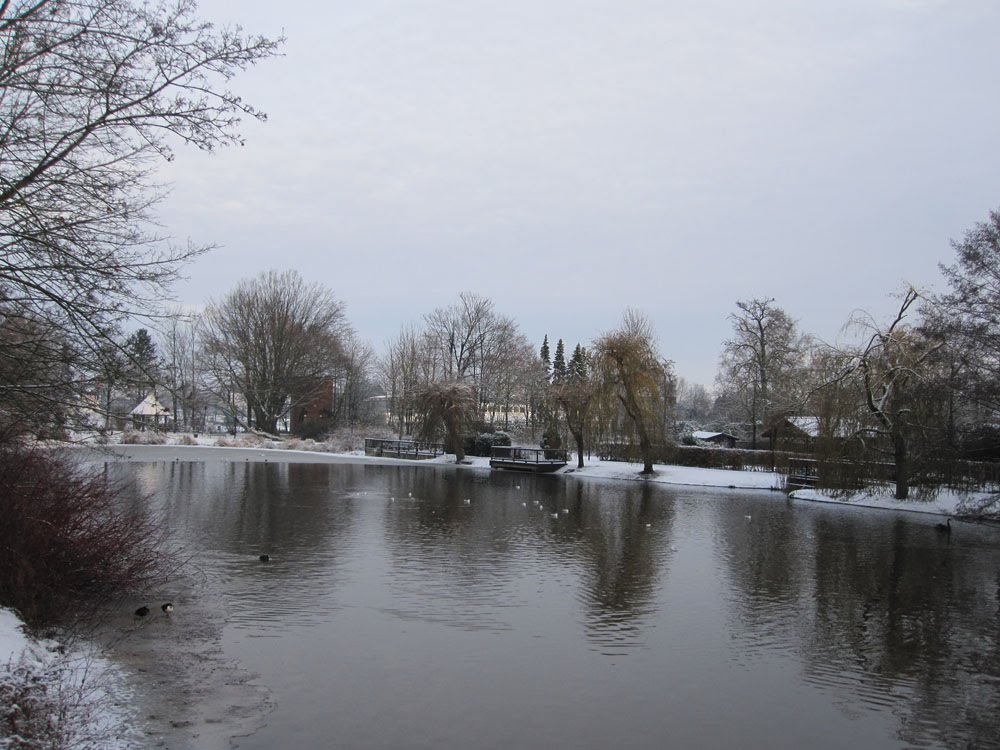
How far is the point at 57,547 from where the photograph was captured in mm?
8133

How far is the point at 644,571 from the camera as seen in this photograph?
1334 centimetres

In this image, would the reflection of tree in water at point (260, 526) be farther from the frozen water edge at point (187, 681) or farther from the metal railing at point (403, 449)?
the metal railing at point (403, 449)

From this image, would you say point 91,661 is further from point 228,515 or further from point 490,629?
point 228,515

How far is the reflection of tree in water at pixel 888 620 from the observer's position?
729cm

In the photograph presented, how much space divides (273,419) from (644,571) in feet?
144

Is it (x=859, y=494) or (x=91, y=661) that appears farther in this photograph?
(x=859, y=494)

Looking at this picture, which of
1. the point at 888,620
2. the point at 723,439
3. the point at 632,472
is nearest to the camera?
the point at 888,620

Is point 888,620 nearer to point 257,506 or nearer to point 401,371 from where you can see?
point 257,506

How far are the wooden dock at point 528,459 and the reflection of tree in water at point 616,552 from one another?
36.8 feet

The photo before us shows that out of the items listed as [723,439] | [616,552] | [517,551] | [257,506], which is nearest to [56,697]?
[517,551]

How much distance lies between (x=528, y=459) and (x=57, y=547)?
33.2m

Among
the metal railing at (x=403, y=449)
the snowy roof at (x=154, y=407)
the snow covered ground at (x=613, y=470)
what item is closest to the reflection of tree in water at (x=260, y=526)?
the snowy roof at (x=154, y=407)

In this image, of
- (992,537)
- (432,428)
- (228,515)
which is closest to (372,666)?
(228,515)

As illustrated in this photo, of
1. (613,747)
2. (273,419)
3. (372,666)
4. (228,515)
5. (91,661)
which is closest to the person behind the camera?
(613,747)
